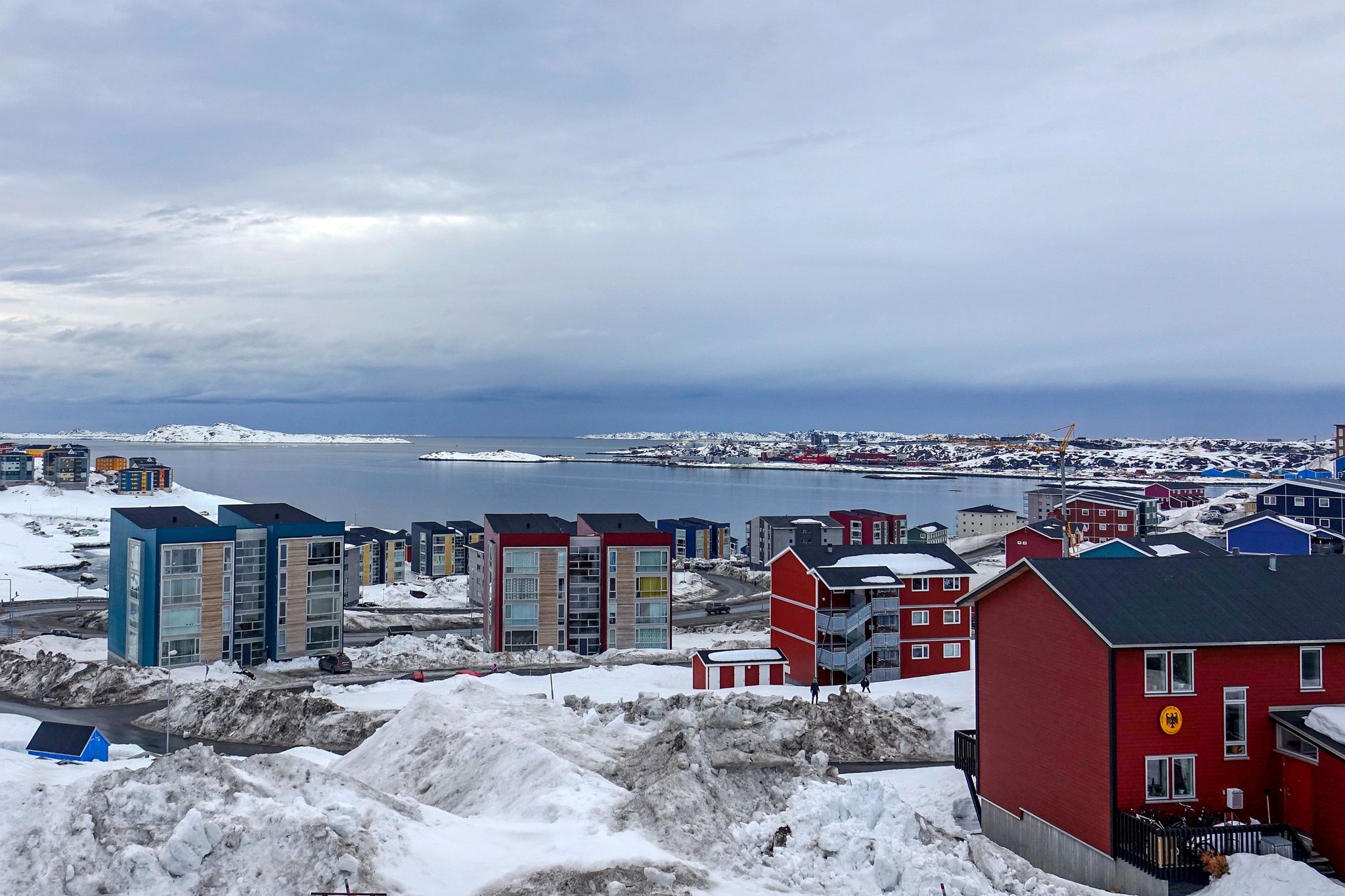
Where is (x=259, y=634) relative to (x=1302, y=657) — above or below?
below

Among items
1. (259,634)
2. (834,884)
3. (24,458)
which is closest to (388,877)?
(834,884)

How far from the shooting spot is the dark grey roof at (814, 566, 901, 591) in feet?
134

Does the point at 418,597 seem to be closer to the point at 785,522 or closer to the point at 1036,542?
the point at 785,522

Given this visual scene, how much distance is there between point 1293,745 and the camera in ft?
63.0

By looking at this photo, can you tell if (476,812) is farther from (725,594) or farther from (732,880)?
(725,594)

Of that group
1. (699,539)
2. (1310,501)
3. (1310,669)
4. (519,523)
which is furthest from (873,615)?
(699,539)

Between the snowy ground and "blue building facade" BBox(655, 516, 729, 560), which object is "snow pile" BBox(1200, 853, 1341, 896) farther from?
"blue building facade" BBox(655, 516, 729, 560)

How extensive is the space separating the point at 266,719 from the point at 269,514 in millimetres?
17066

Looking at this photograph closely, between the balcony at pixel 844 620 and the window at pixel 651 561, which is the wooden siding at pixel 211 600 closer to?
the window at pixel 651 561

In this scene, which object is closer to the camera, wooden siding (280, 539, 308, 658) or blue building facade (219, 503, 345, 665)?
blue building facade (219, 503, 345, 665)

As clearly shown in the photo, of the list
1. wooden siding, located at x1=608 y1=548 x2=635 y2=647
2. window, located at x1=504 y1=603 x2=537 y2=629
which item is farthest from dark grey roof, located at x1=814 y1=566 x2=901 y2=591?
window, located at x1=504 y1=603 x2=537 y2=629

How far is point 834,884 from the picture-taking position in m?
16.2

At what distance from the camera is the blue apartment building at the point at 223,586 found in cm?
4597

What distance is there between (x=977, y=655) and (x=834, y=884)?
978cm
